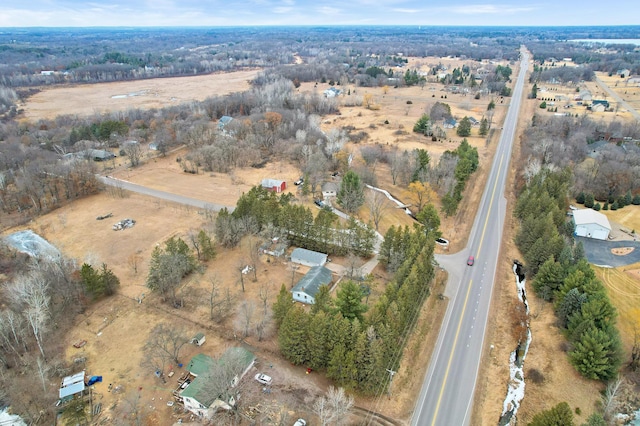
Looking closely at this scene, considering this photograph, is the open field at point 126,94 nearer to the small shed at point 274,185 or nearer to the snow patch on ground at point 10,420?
the small shed at point 274,185

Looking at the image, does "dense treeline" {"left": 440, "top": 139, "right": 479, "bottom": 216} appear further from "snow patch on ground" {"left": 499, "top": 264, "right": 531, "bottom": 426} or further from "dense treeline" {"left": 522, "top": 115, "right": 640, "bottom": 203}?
"snow patch on ground" {"left": 499, "top": 264, "right": 531, "bottom": 426}

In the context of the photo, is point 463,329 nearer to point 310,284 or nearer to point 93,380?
point 310,284

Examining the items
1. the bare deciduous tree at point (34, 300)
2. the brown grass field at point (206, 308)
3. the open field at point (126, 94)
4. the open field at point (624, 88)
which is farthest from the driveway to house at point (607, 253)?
the open field at point (126, 94)

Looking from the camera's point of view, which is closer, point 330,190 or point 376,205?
point 376,205

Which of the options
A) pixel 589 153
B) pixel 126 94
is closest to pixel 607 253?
pixel 589 153

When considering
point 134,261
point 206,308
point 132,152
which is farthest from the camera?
point 132,152

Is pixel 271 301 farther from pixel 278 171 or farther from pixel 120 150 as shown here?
pixel 120 150

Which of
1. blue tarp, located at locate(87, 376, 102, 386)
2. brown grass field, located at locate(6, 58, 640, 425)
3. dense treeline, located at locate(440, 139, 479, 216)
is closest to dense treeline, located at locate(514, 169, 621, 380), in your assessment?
brown grass field, located at locate(6, 58, 640, 425)

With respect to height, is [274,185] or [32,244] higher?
[274,185]

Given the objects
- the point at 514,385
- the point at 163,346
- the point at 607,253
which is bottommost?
the point at 514,385
